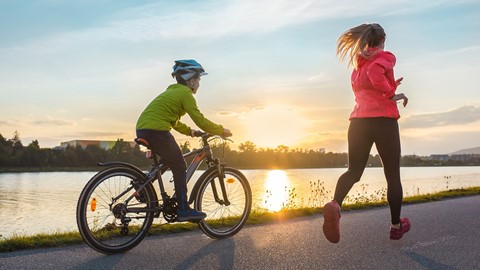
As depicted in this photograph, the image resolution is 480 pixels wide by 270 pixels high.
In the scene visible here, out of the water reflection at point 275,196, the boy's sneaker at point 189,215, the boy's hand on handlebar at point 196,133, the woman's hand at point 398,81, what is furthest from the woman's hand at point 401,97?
the water reflection at point 275,196

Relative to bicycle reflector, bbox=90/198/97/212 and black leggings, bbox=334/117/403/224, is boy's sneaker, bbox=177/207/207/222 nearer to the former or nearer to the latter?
bicycle reflector, bbox=90/198/97/212

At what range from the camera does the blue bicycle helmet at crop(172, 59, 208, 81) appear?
548 centimetres

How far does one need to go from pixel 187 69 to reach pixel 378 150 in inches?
85.8

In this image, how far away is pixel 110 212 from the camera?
202 inches

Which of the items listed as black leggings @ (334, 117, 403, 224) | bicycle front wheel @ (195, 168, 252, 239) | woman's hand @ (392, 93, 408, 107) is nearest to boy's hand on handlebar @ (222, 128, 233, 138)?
bicycle front wheel @ (195, 168, 252, 239)

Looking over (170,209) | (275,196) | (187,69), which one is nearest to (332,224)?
(170,209)

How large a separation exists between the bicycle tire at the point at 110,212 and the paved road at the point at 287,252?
14cm

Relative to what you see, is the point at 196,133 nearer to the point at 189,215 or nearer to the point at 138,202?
the point at 189,215

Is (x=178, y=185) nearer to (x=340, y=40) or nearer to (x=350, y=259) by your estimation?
(x=350, y=259)

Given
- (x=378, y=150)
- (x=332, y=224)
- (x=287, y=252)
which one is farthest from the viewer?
(x=378, y=150)

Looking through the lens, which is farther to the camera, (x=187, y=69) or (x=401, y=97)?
(x=187, y=69)

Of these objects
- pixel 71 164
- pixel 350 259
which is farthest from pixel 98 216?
pixel 71 164

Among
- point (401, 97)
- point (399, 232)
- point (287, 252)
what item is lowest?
point (287, 252)

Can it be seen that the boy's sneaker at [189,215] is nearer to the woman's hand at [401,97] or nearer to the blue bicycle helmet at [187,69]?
the blue bicycle helmet at [187,69]
